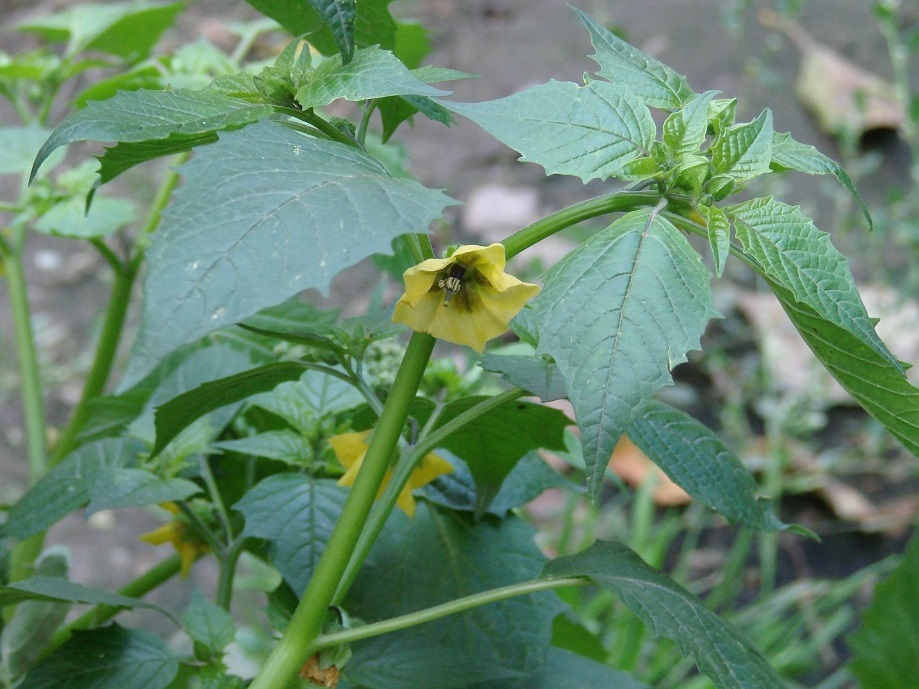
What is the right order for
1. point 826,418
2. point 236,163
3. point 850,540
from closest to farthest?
1. point 236,163
2. point 850,540
3. point 826,418

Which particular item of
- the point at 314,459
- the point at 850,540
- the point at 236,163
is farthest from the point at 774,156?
the point at 850,540

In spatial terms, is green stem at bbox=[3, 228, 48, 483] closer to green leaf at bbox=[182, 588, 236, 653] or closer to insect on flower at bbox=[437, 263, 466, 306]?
Result: green leaf at bbox=[182, 588, 236, 653]

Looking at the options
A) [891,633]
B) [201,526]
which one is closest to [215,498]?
[201,526]

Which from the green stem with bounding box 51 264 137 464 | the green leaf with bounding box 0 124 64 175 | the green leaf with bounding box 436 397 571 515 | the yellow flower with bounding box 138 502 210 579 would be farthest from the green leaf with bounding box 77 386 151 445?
the green leaf with bounding box 436 397 571 515

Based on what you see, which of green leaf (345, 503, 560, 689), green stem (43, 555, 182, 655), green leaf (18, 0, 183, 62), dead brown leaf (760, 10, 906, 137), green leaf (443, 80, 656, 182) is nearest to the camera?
green leaf (443, 80, 656, 182)

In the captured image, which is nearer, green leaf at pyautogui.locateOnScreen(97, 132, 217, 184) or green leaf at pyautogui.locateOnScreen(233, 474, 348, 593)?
green leaf at pyautogui.locateOnScreen(97, 132, 217, 184)

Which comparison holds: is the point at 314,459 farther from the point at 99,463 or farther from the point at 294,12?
the point at 294,12
